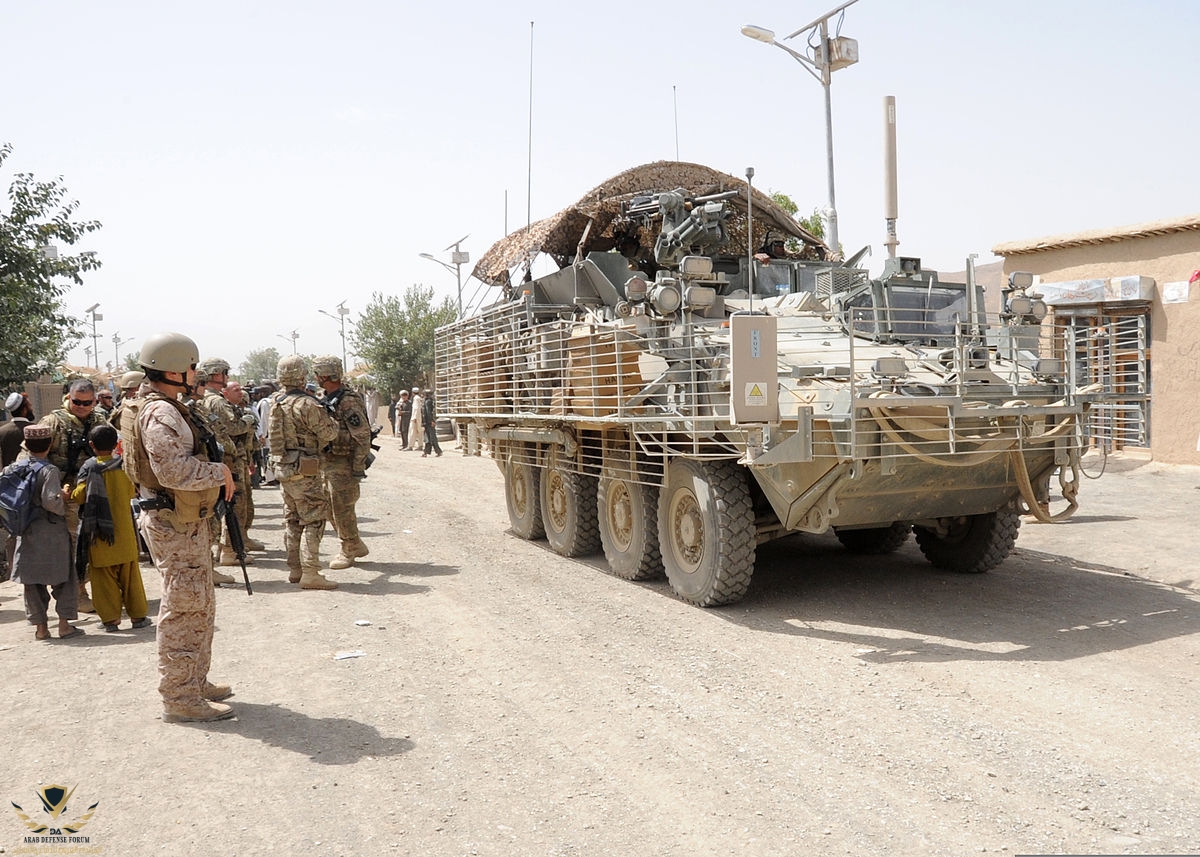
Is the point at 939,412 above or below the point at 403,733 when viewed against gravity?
above

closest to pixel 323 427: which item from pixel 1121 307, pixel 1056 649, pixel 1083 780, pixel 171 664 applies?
pixel 171 664

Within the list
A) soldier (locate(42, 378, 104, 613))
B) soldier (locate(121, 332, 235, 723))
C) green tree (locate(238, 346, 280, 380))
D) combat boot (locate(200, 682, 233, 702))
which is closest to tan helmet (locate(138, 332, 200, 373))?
soldier (locate(121, 332, 235, 723))

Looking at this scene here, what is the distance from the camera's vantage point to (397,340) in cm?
→ 4059

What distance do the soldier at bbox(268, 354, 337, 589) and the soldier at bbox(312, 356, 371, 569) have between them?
8.1 inches

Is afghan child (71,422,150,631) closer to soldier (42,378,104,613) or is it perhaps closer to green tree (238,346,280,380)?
soldier (42,378,104,613)

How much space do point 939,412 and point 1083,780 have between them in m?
2.70

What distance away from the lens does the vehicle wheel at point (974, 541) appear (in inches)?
289

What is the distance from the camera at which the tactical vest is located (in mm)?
4676

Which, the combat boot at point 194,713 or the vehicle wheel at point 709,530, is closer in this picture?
the combat boot at point 194,713

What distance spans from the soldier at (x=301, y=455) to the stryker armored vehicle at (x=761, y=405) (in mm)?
1795

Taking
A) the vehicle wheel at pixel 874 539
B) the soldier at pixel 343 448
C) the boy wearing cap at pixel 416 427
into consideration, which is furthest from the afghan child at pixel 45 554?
the boy wearing cap at pixel 416 427

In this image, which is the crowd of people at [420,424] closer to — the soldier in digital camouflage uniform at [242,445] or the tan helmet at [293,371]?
the soldier in digital camouflage uniform at [242,445]

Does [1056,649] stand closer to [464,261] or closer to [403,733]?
[403,733]

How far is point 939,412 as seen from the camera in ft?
19.8
